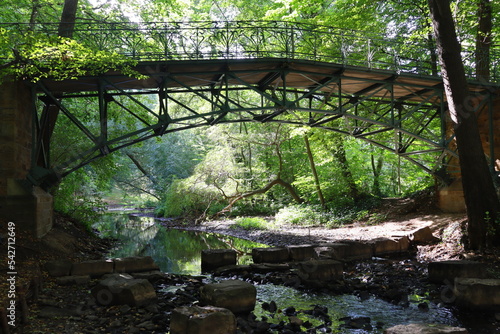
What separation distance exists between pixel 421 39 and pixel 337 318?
42.4 feet

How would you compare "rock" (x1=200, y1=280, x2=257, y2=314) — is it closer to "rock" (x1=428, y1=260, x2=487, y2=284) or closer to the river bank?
the river bank

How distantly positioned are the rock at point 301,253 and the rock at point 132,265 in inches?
153

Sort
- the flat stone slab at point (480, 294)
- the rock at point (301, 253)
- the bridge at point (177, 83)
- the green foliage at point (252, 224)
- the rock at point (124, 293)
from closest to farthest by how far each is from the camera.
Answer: the flat stone slab at point (480, 294)
the rock at point (124, 293)
the bridge at point (177, 83)
the rock at point (301, 253)
the green foliage at point (252, 224)

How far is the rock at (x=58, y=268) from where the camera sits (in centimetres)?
863

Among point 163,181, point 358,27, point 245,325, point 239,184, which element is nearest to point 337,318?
point 245,325

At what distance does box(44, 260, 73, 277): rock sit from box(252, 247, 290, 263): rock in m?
4.78

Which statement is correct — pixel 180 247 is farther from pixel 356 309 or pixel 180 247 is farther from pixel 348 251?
pixel 356 309

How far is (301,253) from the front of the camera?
447 inches

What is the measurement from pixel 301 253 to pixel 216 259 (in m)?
2.49

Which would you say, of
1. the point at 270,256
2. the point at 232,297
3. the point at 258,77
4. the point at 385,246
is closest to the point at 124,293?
the point at 232,297

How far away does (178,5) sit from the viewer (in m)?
15.8

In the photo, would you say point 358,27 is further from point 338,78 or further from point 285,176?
point 285,176

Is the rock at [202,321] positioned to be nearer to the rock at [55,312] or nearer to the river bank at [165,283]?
the river bank at [165,283]

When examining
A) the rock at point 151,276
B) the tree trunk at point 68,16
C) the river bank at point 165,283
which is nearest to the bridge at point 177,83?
the tree trunk at point 68,16
